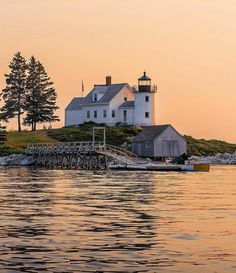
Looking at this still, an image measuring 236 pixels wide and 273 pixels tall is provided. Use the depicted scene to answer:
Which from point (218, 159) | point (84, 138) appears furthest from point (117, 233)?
point (218, 159)

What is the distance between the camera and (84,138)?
124750 millimetres

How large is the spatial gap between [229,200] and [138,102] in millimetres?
90295

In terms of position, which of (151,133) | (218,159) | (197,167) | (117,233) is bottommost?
(117,233)

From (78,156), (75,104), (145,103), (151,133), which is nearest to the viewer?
(78,156)

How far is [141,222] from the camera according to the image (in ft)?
95.7

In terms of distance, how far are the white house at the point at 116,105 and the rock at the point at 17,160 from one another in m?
24.3

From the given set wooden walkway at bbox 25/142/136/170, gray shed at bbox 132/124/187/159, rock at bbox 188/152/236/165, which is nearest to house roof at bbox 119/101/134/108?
rock at bbox 188/152/236/165

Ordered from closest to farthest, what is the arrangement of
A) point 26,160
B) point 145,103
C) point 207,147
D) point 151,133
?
point 151,133, point 26,160, point 145,103, point 207,147

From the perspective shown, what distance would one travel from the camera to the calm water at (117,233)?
65.8ft

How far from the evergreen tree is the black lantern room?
2433cm

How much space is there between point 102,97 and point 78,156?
3909 centimetres

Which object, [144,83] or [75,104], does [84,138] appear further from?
[75,104]

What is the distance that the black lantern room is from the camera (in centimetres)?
13000

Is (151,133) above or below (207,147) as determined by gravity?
above
